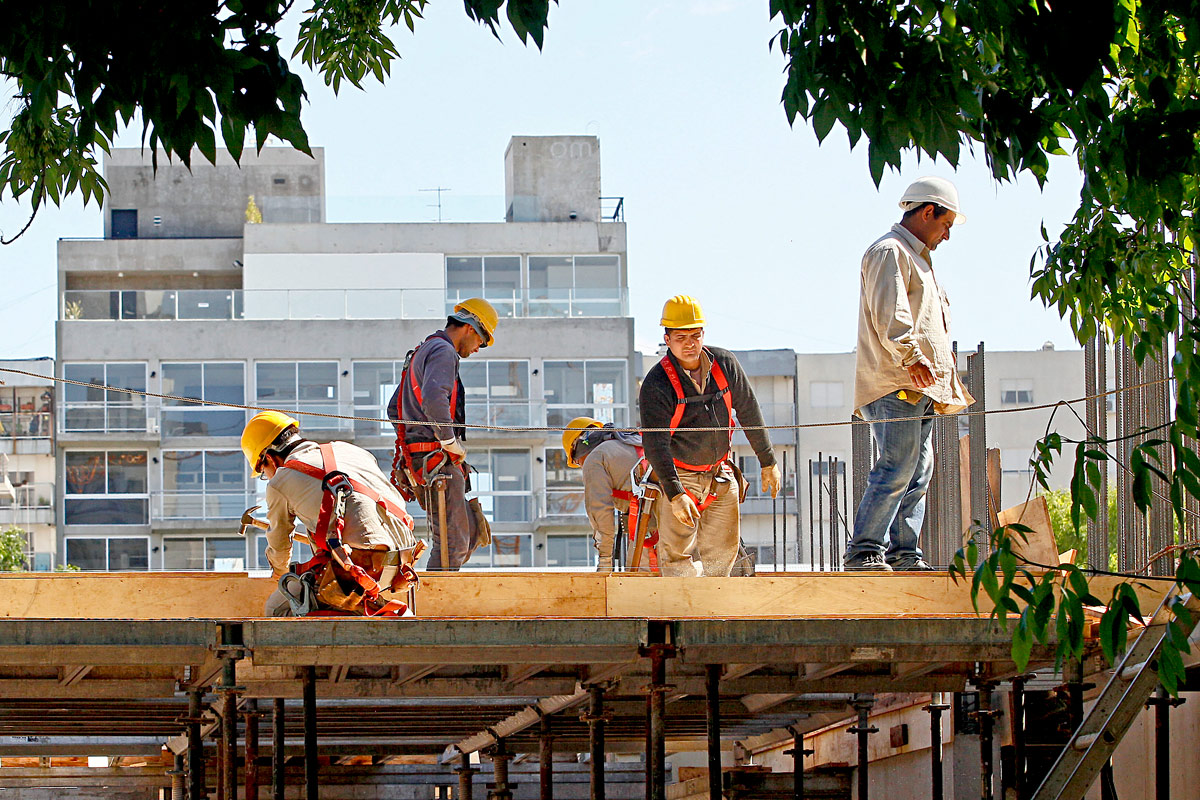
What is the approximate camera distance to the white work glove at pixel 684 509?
1054cm

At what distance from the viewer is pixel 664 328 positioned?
1075 centimetres

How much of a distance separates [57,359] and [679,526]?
5114cm

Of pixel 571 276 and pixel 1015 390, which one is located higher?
pixel 571 276

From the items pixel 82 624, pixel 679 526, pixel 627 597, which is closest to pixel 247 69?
pixel 82 624

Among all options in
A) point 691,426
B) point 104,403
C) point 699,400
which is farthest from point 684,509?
point 104,403

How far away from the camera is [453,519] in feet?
36.5

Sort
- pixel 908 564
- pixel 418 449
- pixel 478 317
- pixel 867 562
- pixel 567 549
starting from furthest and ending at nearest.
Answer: pixel 567 549, pixel 478 317, pixel 418 449, pixel 908 564, pixel 867 562

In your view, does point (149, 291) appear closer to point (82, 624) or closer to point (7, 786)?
point (7, 786)

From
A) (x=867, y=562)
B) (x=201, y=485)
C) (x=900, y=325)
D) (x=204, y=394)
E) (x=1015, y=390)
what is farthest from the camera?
(x=1015, y=390)

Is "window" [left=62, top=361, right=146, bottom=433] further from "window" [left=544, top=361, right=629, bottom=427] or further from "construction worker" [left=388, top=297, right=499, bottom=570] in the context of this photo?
"construction worker" [left=388, top=297, right=499, bottom=570]

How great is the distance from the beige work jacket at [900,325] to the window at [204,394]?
4856 cm

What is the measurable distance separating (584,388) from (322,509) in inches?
1960

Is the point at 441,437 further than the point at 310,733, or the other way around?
the point at 441,437

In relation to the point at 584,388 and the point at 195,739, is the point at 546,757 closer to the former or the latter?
the point at 195,739
